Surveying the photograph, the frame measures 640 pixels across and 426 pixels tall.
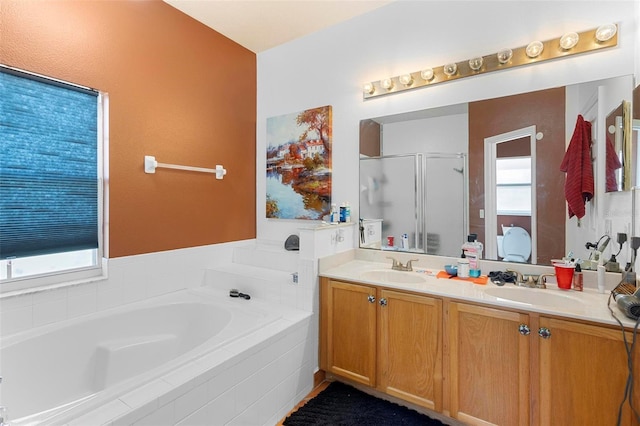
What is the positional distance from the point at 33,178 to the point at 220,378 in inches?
63.1

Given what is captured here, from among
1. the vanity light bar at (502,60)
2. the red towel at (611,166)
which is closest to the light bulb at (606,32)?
the vanity light bar at (502,60)

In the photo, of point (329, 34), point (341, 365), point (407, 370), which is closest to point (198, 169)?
point (329, 34)

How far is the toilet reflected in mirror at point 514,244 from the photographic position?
192 centimetres

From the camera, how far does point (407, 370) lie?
181 cm

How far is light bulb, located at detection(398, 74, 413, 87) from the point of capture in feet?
7.51

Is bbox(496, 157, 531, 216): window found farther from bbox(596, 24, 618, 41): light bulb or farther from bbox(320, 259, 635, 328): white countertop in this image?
bbox(596, 24, 618, 41): light bulb

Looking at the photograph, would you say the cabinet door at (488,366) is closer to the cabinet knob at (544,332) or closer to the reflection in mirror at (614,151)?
the cabinet knob at (544,332)

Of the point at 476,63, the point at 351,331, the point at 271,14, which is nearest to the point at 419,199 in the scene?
the point at 476,63

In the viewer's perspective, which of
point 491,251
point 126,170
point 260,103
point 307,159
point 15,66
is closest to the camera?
point 15,66

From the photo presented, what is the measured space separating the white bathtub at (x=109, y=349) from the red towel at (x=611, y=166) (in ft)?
6.90

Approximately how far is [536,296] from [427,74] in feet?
5.30

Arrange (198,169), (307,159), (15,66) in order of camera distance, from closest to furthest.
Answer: (15,66), (198,169), (307,159)

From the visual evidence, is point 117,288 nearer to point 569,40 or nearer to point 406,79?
point 406,79

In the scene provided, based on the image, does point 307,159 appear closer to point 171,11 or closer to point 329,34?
point 329,34
